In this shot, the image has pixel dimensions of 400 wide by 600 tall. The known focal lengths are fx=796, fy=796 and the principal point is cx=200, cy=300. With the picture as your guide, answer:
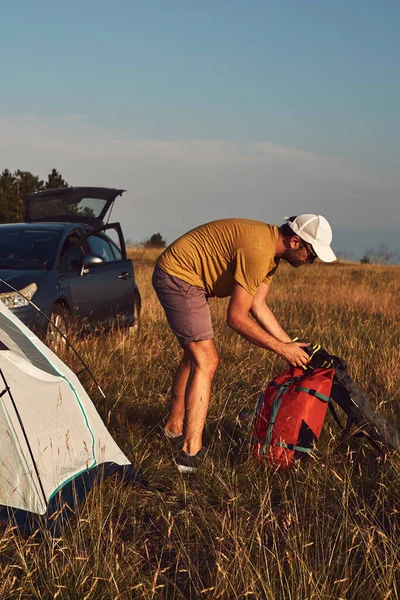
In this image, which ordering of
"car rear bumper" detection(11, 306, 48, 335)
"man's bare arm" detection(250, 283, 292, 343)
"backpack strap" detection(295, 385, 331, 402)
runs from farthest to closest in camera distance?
"car rear bumper" detection(11, 306, 48, 335) → "man's bare arm" detection(250, 283, 292, 343) → "backpack strap" detection(295, 385, 331, 402)

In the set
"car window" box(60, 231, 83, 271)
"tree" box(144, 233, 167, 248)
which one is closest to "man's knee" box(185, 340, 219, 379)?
"car window" box(60, 231, 83, 271)

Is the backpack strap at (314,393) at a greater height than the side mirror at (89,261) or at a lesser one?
lesser

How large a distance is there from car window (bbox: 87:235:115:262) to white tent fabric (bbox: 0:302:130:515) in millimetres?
4937

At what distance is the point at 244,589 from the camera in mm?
3213

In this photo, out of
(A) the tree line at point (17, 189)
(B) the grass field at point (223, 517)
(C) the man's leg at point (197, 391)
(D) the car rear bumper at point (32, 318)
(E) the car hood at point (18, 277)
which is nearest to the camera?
(B) the grass field at point (223, 517)

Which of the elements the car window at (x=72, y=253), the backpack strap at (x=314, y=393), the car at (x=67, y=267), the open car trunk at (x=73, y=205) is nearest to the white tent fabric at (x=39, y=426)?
the backpack strap at (x=314, y=393)

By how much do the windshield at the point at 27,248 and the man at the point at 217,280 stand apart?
3.77 meters

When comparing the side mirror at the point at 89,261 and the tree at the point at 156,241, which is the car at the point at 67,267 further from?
the tree at the point at 156,241

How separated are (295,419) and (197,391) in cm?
66

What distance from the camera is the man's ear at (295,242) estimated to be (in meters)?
4.89

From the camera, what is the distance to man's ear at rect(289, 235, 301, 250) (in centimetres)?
489

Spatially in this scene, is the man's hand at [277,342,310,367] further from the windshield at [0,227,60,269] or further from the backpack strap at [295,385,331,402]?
the windshield at [0,227,60,269]

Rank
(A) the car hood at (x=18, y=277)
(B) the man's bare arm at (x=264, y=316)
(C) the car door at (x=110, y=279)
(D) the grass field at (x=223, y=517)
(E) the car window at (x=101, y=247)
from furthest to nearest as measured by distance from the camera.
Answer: (E) the car window at (x=101, y=247) → (C) the car door at (x=110, y=279) → (A) the car hood at (x=18, y=277) → (B) the man's bare arm at (x=264, y=316) → (D) the grass field at (x=223, y=517)

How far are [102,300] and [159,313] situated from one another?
2.62 metres
